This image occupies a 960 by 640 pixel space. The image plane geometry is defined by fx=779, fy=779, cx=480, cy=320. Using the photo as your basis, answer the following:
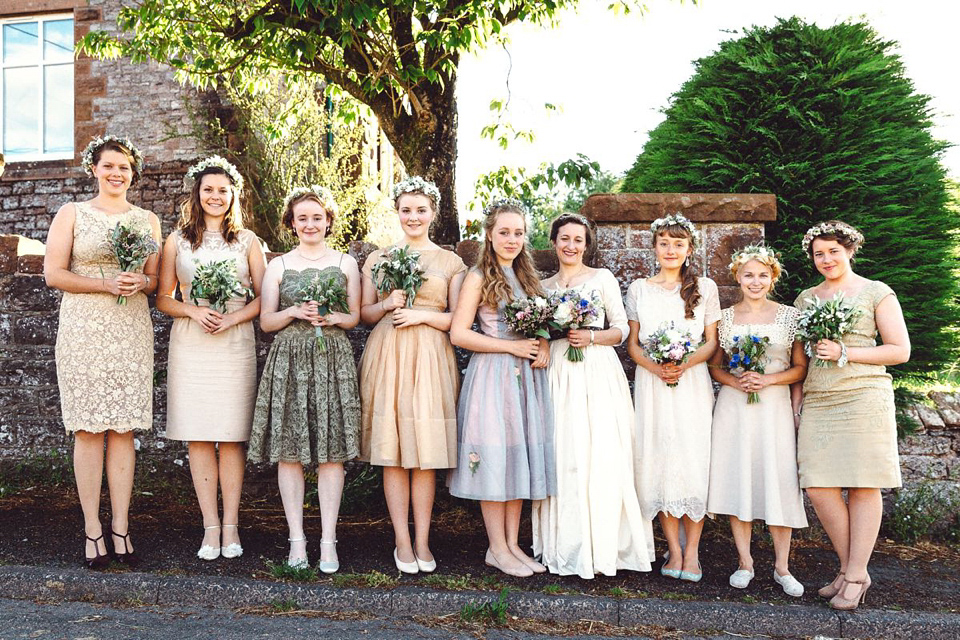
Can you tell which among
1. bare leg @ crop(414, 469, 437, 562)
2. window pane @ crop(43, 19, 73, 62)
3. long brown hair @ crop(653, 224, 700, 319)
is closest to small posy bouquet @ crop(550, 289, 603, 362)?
long brown hair @ crop(653, 224, 700, 319)

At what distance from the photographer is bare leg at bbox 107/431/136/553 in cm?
451

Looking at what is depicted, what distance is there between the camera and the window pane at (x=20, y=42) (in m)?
12.9

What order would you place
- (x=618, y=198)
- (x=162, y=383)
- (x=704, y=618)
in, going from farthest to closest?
A: (x=162, y=383) → (x=618, y=198) → (x=704, y=618)

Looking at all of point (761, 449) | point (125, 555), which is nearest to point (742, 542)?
point (761, 449)

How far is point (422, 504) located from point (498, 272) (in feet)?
4.66

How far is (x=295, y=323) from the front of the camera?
4562 mm

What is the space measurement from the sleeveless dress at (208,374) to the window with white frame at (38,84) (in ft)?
32.2

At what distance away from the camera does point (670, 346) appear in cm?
425

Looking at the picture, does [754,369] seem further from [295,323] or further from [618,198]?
[295,323]

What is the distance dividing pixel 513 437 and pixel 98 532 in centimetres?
243

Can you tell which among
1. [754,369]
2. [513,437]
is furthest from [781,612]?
[513,437]

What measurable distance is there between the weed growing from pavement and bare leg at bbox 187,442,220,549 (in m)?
1.67

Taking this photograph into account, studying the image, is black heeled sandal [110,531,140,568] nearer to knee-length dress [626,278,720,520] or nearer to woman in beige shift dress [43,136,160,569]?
woman in beige shift dress [43,136,160,569]

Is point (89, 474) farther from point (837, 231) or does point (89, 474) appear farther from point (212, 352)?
point (837, 231)
